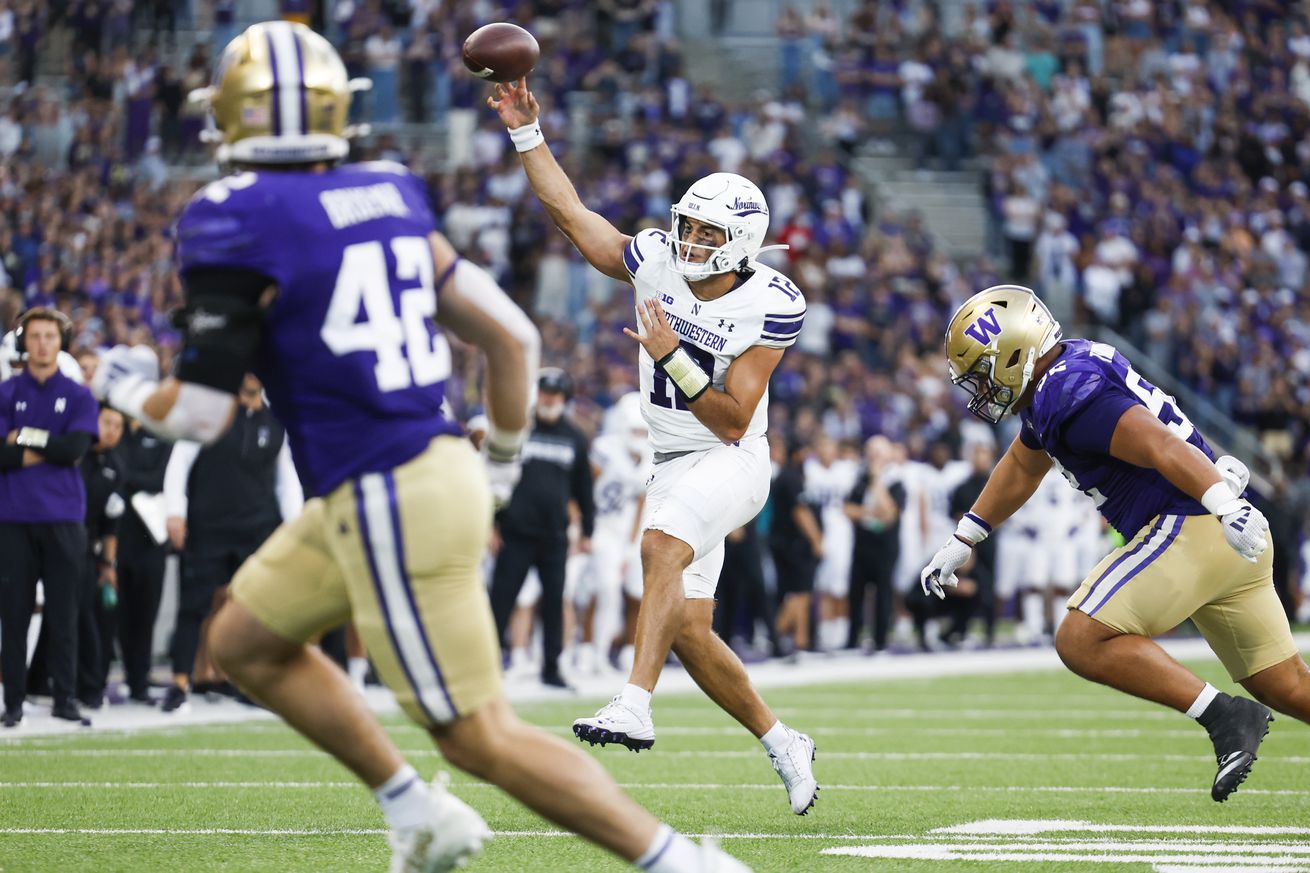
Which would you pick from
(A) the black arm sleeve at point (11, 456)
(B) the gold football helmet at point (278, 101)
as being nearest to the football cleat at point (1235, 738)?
(B) the gold football helmet at point (278, 101)

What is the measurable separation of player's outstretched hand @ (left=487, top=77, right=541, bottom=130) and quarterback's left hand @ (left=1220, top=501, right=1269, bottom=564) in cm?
286

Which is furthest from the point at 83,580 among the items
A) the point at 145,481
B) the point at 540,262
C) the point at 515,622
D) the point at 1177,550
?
the point at 540,262

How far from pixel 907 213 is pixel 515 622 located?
462 inches

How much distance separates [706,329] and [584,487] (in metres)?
6.29

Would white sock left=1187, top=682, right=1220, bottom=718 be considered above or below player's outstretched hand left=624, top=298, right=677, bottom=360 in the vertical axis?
below

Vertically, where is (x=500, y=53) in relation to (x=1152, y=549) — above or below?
above

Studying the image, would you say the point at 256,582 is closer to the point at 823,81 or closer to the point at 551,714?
the point at 551,714

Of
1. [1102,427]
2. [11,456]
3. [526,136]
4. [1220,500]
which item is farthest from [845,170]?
[1220,500]

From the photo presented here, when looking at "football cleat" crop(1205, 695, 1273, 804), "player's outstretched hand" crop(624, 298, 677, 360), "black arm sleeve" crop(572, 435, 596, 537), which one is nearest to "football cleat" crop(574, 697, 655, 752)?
"player's outstretched hand" crop(624, 298, 677, 360)

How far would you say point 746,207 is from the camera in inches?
262

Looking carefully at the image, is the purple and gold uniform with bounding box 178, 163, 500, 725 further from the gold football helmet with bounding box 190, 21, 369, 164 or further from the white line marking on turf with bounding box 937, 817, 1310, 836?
the white line marking on turf with bounding box 937, 817, 1310, 836

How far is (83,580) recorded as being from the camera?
33.2ft

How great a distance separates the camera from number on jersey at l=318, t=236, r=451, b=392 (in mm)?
3908

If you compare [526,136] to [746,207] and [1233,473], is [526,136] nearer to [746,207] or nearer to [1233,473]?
[746,207]
